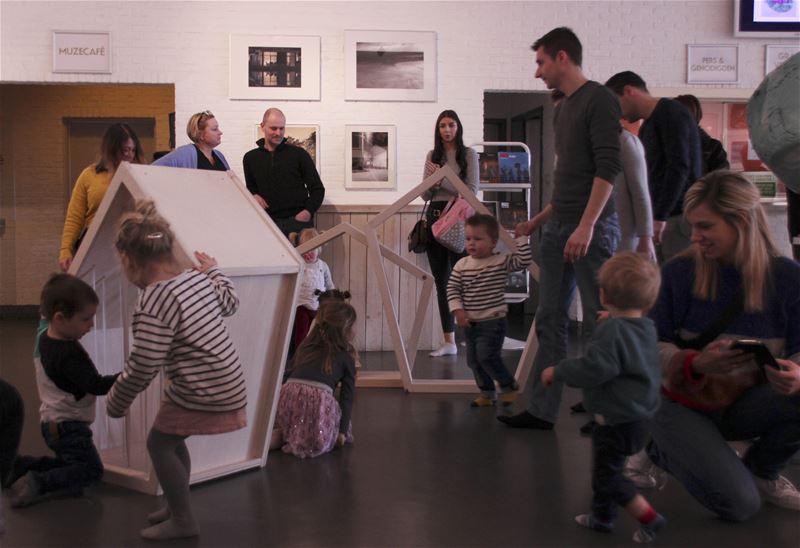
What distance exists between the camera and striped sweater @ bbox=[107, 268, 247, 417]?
2537 millimetres

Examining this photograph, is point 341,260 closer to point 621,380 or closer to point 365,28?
point 365,28

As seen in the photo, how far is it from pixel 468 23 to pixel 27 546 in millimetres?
5932

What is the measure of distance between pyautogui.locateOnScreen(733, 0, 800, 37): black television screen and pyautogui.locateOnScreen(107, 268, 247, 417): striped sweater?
6456 mm

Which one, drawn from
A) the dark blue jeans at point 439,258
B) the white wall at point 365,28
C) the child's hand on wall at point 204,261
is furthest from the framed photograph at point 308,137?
the child's hand on wall at point 204,261

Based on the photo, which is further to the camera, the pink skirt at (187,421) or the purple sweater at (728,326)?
the purple sweater at (728,326)

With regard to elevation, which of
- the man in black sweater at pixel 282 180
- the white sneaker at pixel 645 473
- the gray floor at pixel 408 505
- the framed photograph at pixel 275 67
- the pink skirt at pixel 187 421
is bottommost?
the gray floor at pixel 408 505

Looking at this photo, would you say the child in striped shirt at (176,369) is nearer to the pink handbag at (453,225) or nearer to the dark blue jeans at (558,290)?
the dark blue jeans at (558,290)

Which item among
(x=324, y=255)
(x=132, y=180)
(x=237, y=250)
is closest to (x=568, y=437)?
(x=237, y=250)

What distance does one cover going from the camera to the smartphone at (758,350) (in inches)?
103

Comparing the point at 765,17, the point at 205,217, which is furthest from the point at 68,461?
the point at 765,17

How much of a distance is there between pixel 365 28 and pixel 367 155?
1.05 m

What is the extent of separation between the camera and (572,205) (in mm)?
3854

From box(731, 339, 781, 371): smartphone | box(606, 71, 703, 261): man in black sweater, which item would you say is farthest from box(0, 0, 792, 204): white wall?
box(731, 339, 781, 371): smartphone

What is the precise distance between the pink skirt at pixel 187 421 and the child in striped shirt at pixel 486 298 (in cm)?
221
